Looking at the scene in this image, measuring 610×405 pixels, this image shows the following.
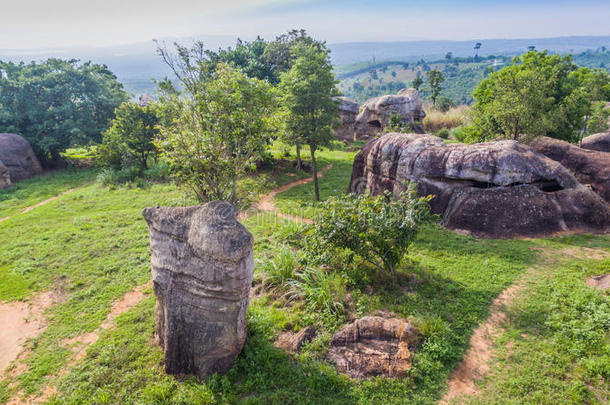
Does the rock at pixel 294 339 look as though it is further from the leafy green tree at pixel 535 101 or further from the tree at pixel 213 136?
the leafy green tree at pixel 535 101

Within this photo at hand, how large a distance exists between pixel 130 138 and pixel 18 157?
778 cm

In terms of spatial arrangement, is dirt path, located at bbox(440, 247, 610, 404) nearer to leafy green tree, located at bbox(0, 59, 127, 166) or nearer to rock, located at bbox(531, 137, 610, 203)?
rock, located at bbox(531, 137, 610, 203)

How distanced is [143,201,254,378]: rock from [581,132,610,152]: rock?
20.2 m

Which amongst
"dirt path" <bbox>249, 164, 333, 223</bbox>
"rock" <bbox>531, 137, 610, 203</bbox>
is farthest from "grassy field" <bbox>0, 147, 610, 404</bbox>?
"rock" <bbox>531, 137, 610, 203</bbox>

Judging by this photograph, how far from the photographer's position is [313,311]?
7.64 meters

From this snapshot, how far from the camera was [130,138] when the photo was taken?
1969cm

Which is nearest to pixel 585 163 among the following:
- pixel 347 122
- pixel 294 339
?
pixel 294 339

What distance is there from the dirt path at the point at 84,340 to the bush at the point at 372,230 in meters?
4.90

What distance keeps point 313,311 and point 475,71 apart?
157 meters

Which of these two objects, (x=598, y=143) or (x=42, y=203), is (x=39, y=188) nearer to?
(x=42, y=203)

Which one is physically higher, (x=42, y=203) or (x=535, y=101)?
(x=535, y=101)

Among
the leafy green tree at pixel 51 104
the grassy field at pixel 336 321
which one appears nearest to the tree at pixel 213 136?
the grassy field at pixel 336 321

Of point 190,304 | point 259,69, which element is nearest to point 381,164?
point 190,304

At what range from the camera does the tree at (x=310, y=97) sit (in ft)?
47.3
